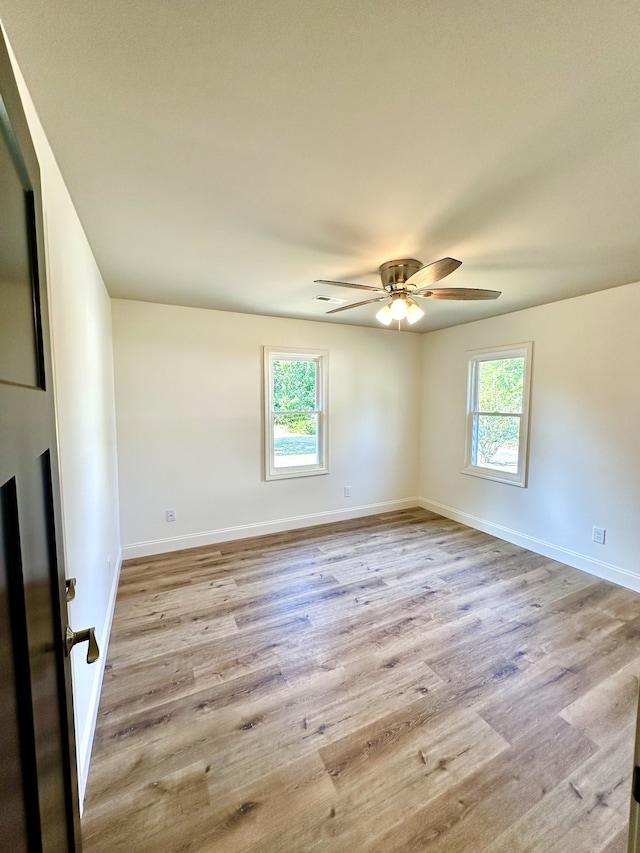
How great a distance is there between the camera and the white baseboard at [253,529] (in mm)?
3297

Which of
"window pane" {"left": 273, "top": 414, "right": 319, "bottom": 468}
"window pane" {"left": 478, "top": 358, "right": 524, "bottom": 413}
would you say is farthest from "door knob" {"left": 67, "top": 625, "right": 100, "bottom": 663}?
"window pane" {"left": 478, "top": 358, "right": 524, "bottom": 413}

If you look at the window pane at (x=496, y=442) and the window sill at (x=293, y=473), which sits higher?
the window pane at (x=496, y=442)

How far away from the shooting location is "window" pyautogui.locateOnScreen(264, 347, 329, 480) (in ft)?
12.5

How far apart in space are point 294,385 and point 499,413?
90.9 inches

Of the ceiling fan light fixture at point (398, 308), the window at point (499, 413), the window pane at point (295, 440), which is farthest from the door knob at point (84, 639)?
the window at point (499, 413)

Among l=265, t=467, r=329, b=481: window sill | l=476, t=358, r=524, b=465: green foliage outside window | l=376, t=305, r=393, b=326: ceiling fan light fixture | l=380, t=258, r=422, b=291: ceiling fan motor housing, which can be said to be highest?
l=380, t=258, r=422, b=291: ceiling fan motor housing

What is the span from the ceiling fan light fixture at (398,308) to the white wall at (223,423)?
5.96 feet

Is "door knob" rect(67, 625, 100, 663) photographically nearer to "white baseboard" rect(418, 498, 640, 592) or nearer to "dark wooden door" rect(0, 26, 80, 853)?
"dark wooden door" rect(0, 26, 80, 853)

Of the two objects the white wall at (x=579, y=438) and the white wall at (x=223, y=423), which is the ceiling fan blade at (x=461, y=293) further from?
the white wall at (x=223, y=423)

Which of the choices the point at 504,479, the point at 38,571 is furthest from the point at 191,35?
the point at 504,479

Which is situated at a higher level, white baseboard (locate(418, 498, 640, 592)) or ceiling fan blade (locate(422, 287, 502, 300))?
ceiling fan blade (locate(422, 287, 502, 300))

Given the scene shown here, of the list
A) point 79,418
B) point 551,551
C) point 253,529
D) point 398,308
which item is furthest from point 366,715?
point 551,551

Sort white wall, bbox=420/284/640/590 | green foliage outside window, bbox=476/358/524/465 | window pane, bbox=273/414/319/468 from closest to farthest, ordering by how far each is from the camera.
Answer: white wall, bbox=420/284/640/590 < green foliage outside window, bbox=476/358/524/465 < window pane, bbox=273/414/319/468

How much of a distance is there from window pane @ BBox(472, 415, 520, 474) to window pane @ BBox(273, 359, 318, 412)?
197cm
